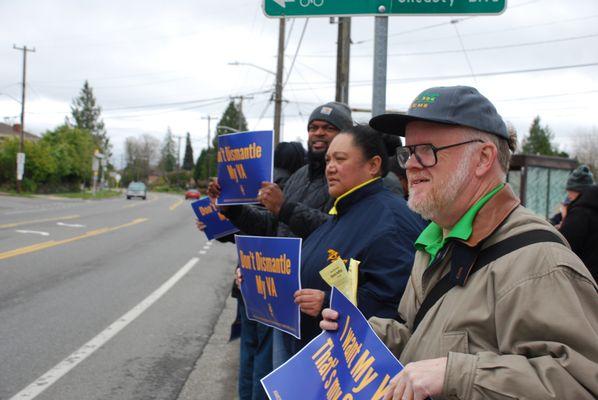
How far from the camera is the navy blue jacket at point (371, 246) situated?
274 cm

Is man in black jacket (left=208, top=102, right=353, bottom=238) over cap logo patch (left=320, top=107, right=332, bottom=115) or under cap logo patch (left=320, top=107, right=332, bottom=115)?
under

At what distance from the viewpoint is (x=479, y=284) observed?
174 centimetres

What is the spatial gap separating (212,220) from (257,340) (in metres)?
1.09

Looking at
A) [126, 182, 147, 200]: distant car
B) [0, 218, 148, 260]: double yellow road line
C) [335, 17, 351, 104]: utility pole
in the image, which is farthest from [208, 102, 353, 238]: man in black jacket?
[126, 182, 147, 200]: distant car

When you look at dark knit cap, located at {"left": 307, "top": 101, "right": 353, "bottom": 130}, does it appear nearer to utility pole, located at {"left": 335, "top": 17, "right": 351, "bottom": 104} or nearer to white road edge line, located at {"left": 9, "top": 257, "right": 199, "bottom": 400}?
white road edge line, located at {"left": 9, "top": 257, "right": 199, "bottom": 400}

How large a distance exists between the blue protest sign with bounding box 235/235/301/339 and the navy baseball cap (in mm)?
1215

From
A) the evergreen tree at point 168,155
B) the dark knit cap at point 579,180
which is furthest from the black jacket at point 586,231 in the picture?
the evergreen tree at point 168,155

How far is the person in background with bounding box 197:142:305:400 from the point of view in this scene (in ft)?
13.7

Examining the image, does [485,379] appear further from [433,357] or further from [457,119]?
[457,119]

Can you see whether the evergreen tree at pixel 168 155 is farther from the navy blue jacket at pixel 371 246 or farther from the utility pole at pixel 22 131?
the navy blue jacket at pixel 371 246

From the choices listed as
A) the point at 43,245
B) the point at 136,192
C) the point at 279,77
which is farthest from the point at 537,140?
the point at 43,245

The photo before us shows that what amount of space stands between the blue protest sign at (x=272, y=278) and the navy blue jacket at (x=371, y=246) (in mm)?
83

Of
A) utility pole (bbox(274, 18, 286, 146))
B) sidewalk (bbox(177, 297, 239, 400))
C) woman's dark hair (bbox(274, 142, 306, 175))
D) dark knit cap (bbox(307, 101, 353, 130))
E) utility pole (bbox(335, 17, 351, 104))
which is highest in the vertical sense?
utility pole (bbox(274, 18, 286, 146))

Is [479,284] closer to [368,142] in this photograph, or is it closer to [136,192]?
[368,142]
